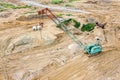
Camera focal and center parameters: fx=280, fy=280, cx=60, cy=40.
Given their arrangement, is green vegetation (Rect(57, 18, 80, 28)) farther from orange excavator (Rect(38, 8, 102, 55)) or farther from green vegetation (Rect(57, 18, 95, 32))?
orange excavator (Rect(38, 8, 102, 55))

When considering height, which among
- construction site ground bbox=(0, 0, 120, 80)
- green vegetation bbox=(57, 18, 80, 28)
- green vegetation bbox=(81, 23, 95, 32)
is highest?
green vegetation bbox=(57, 18, 80, 28)

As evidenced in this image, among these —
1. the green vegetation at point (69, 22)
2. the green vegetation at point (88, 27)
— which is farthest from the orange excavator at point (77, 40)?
the green vegetation at point (88, 27)

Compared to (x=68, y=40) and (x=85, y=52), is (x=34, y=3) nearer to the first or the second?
(x=68, y=40)

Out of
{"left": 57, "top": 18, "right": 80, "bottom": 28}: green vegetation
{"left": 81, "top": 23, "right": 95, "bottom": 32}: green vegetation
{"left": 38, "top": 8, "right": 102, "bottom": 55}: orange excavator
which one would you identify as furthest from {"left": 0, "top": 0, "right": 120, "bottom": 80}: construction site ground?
{"left": 57, "top": 18, "right": 80, "bottom": 28}: green vegetation

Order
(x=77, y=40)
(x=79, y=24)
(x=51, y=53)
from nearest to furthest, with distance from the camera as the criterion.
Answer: (x=51, y=53) < (x=77, y=40) < (x=79, y=24)

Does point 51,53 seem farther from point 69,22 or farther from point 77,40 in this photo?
point 69,22

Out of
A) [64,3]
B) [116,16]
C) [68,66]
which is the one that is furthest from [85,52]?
[64,3]

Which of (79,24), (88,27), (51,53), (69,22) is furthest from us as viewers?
(69,22)

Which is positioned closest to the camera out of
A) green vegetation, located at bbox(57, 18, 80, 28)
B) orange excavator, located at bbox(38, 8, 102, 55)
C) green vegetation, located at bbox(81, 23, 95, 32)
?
orange excavator, located at bbox(38, 8, 102, 55)

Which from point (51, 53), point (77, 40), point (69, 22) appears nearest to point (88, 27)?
point (69, 22)

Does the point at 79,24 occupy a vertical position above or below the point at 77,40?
above
